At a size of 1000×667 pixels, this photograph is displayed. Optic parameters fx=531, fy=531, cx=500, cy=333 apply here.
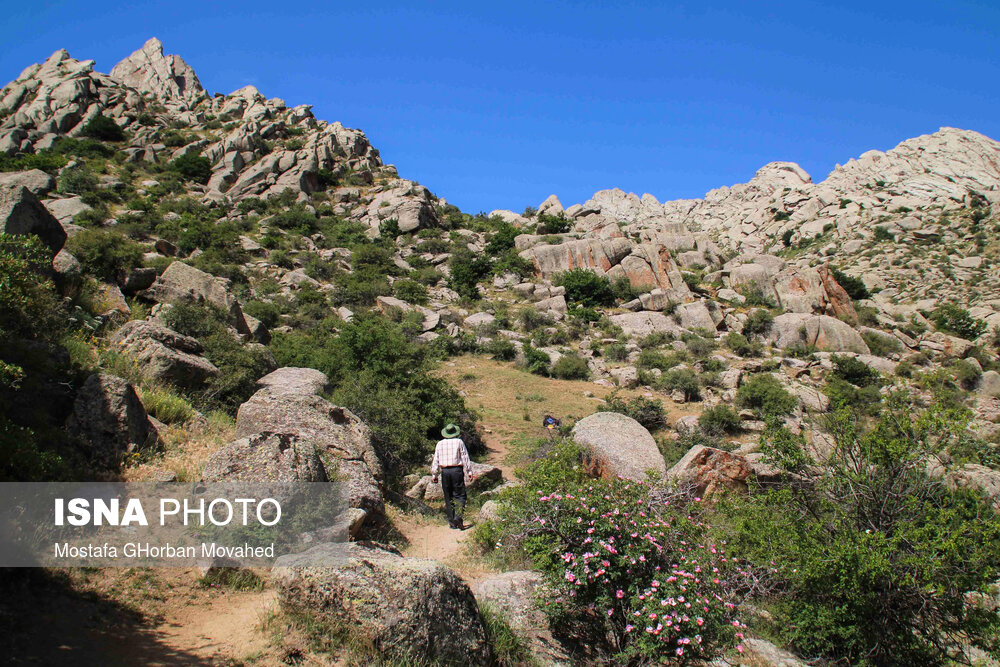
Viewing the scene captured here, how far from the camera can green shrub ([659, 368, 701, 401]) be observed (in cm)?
2089

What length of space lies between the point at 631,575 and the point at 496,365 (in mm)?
18635

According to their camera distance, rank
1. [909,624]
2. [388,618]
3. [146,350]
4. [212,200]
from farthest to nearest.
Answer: [212,200]
[146,350]
[909,624]
[388,618]

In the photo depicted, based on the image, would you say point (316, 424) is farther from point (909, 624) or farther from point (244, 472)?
point (909, 624)

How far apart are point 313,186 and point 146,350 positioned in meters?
38.7

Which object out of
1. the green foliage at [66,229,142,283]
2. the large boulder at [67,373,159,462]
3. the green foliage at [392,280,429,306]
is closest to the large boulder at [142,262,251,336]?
the green foliage at [66,229,142,283]

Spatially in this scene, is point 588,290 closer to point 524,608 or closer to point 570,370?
point 570,370

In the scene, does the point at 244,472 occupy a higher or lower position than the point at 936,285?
lower

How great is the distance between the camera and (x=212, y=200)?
38.7 meters

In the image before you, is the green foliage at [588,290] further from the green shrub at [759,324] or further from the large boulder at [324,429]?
the large boulder at [324,429]

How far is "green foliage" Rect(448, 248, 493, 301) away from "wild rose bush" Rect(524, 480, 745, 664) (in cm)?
2653

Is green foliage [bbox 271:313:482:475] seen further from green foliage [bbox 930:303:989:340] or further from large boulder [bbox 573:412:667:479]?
green foliage [bbox 930:303:989:340]

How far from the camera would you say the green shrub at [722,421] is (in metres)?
15.1

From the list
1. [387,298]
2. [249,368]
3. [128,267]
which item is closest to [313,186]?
[387,298]

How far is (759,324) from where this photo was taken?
28484 millimetres
